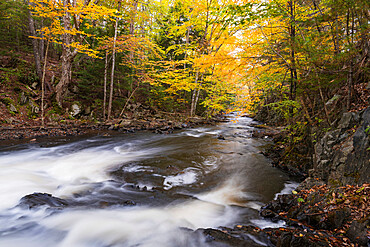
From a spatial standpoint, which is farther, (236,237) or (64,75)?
(64,75)

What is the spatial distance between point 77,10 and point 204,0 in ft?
26.2

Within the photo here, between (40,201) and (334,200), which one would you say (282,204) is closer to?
(334,200)

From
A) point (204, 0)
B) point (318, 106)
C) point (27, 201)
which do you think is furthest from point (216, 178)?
point (204, 0)

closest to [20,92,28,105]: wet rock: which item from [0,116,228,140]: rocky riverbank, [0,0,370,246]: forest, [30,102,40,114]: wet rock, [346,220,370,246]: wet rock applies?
[0,0,370,246]: forest

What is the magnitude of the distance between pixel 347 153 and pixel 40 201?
19.5ft

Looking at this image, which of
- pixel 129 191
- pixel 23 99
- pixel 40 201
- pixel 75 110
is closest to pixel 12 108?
pixel 23 99

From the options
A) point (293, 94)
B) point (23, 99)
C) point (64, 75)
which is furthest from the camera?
point (64, 75)

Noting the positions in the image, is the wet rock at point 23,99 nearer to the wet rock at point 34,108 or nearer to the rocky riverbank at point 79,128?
the wet rock at point 34,108

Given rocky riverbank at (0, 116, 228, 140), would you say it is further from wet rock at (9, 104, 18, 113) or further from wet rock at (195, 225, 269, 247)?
wet rock at (195, 225, 269, 247)

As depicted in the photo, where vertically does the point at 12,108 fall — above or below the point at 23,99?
below

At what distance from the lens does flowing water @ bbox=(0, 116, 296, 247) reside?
310 cm

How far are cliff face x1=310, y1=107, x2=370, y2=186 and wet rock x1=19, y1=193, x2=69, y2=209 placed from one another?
17.6 feet

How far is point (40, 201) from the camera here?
3.64 m

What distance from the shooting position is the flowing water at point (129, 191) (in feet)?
10.2
